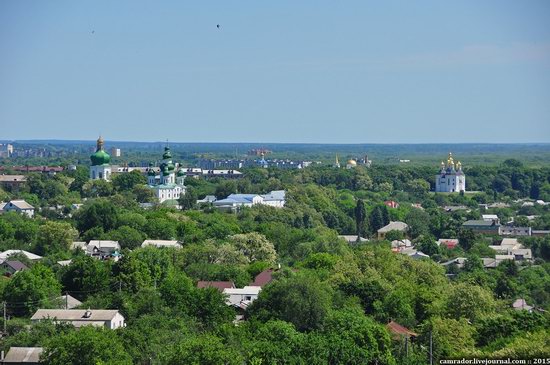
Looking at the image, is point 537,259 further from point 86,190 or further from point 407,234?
point 86,190

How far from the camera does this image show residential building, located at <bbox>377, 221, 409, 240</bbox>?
3339 inches

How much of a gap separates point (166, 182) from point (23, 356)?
66.1 m

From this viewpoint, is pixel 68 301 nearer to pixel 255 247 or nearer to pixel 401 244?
pixel 255 247

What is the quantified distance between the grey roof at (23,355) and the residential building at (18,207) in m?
49.9

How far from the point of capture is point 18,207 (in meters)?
86.6

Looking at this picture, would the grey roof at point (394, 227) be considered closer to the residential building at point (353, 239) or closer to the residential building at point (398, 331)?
the residential building at point (353, 239)

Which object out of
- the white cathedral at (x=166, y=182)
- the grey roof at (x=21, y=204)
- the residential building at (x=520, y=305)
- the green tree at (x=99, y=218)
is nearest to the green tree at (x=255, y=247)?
the residential building at (x=520, y=305)

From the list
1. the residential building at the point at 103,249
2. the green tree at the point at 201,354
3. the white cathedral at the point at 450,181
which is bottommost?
the white cathedral at the point at 450,181

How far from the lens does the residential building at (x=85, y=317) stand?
38.6m

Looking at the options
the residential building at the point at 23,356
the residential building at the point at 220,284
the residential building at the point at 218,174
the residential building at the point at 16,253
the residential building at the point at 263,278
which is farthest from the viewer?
the residential building at the point at 218,174

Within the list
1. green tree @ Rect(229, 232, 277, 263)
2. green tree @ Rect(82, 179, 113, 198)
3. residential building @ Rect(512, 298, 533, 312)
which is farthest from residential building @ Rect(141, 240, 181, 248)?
green tree @ Rect(82, 179, 113, 198)

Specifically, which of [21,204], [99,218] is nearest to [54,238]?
[99,218]

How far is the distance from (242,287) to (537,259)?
2598 cm

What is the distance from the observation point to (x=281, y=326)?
36.1 meters
